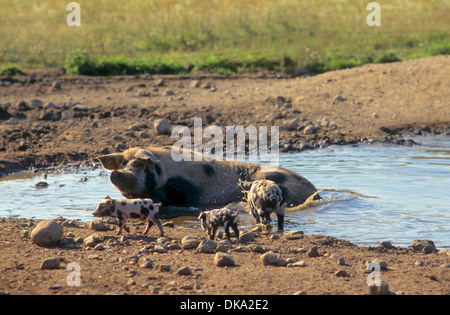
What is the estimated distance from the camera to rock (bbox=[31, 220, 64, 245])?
21.3 feet

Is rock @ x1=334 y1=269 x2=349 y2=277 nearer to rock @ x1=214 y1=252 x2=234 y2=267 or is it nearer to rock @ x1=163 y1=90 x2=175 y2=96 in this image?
rock @ x1=214 y1=252 x2=234 y2=267

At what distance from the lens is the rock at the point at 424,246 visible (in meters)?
6.64

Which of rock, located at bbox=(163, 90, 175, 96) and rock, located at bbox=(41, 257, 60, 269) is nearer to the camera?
rock, located at bbox=(41, 257, 60, 269)

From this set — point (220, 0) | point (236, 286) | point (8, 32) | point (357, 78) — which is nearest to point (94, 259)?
point (236, 286)

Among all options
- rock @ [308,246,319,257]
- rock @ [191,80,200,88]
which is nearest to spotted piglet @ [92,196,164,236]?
rock @ [308,246,319,257]

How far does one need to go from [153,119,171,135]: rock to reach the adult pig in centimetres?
370

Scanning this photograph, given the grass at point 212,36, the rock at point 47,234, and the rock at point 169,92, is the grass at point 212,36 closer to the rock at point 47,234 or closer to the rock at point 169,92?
the rock at point 169,92

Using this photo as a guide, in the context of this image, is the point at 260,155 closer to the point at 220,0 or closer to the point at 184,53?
the point at 184,53

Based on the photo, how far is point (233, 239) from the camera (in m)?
7.20

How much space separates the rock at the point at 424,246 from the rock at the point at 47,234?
339cm

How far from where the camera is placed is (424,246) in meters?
6.68

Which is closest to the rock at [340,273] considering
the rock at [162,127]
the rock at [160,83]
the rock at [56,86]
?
the rock at [162,127]

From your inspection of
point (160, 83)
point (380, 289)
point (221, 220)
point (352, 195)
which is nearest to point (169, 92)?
point (160, 83)

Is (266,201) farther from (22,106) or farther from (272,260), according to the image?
(22,106)
